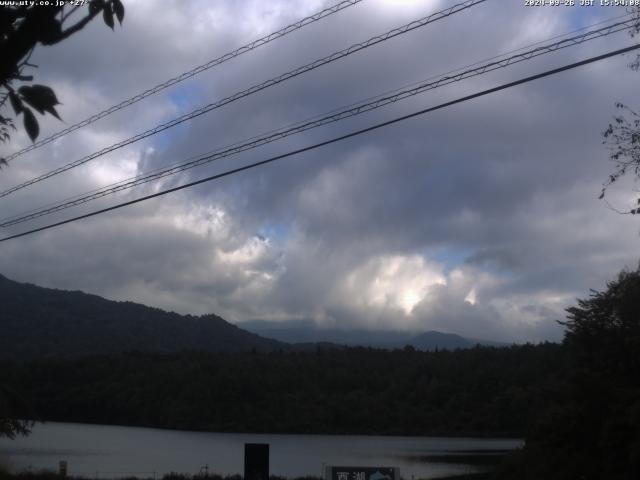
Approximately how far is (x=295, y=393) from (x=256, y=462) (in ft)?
325

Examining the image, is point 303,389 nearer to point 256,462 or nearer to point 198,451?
point 198,451

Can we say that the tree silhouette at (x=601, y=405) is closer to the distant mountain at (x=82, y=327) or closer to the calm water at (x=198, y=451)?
the calm water at (x=198, y=451)

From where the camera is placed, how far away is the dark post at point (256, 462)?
1636cm

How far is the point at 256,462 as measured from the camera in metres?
16.4

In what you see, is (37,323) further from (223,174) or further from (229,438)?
(223,174)

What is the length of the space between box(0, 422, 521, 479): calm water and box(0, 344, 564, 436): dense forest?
151 inches

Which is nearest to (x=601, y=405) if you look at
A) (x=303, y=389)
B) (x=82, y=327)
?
(x=303, y=389)

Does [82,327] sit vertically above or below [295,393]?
above

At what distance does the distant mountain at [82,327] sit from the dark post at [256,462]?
380 feet

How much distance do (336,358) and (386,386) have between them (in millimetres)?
15891

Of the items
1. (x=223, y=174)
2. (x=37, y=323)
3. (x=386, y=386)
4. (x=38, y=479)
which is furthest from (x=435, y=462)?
(x=37, y=323)

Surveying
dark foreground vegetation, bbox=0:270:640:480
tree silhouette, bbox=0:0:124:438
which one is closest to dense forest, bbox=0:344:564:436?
dark foreground vegetation, bbox=0:270:640:480

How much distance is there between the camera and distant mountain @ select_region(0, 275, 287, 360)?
14538cm

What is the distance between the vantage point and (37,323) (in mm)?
157250
